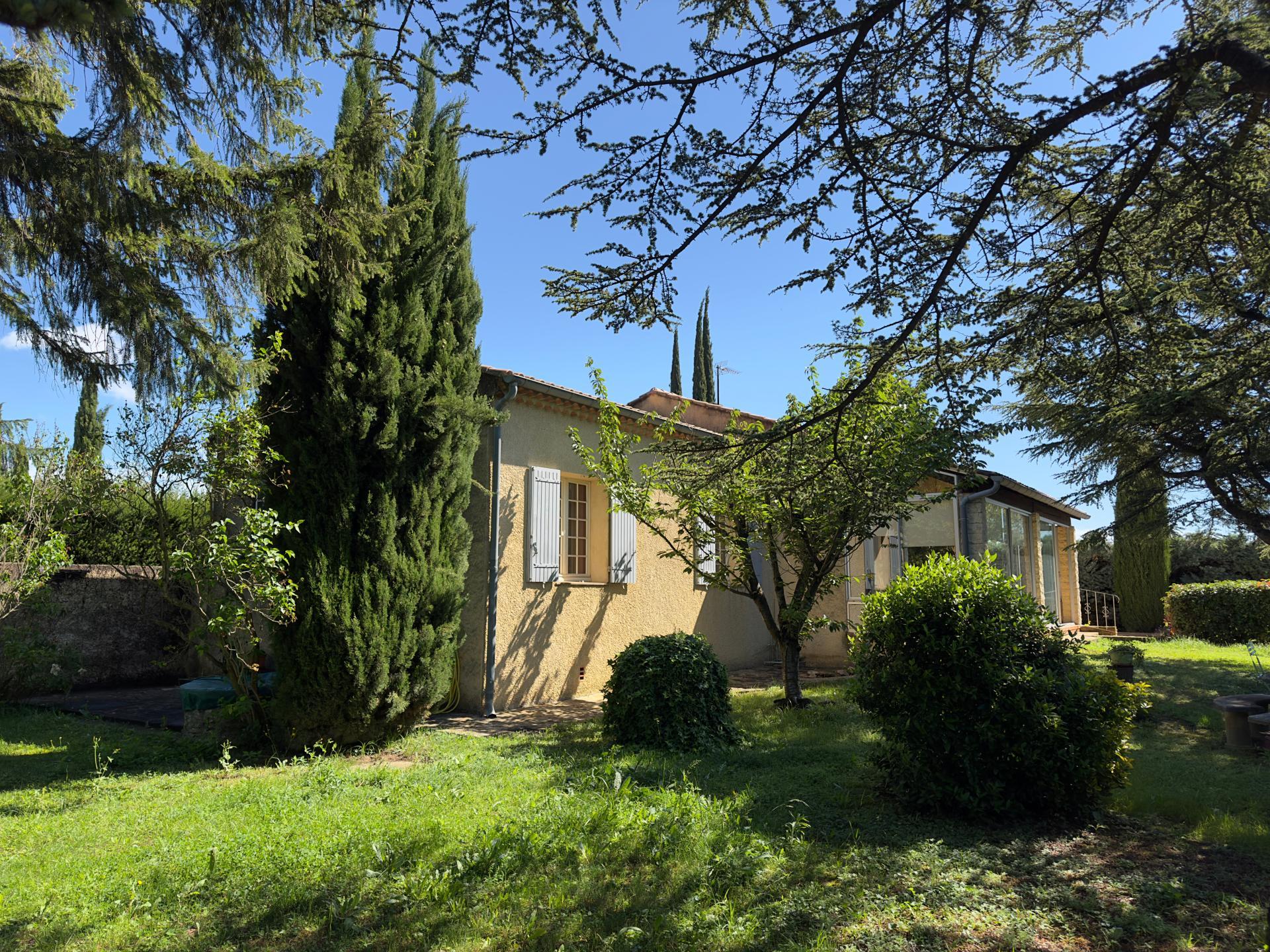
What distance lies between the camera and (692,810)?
4.60 meters

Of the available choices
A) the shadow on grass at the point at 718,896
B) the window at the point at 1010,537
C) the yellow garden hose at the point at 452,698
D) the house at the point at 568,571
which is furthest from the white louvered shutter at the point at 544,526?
the window at the point at 1010,537

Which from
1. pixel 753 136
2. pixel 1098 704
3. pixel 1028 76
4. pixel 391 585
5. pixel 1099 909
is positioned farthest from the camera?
pixel 391 585

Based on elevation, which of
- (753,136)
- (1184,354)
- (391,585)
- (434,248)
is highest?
(434,248)

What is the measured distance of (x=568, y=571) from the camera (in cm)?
1054

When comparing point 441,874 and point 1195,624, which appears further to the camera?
point 1195,624

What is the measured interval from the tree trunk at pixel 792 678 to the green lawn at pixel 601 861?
8.53 feet

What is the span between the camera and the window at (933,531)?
46.9 feet

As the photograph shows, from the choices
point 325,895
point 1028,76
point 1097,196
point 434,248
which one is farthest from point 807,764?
point 434,248

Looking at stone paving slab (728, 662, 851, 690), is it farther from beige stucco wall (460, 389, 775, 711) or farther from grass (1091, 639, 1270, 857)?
grass (1091, 639, 1270, 857)

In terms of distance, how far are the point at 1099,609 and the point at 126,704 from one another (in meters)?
23.7

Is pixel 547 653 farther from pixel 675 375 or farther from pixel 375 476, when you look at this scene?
pixel 675 375

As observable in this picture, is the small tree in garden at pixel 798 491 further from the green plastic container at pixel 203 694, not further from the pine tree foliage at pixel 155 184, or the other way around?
the green plastic container at pixel 203 694

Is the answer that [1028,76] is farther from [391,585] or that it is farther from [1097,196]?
[391,585]

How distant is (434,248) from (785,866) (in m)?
5.93
